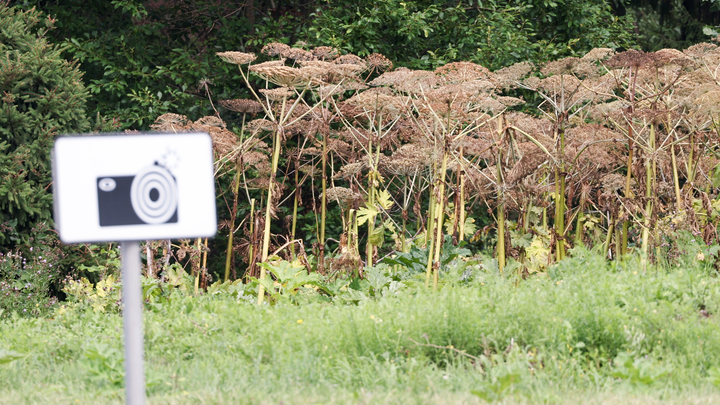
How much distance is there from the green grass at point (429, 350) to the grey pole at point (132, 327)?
100cm

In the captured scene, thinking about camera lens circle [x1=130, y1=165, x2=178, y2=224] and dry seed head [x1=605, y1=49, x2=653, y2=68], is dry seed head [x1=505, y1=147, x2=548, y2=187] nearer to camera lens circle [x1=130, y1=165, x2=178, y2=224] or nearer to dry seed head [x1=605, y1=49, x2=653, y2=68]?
dry seed head [x1=605, y1=49, x2=653, y2=68]

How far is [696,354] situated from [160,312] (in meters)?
3.68

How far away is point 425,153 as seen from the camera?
5.94 meters

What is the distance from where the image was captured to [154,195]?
233 centimetres

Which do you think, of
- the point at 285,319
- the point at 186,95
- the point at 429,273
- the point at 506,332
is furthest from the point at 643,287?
the point at 186,95

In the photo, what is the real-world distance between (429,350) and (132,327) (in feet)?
6.93

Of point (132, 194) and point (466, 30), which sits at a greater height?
point (466, 30)

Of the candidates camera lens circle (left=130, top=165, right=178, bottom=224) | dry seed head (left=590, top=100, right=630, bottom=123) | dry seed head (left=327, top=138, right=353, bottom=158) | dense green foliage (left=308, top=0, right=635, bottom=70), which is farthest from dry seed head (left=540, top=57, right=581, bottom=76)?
camera lens circle (left=130, top=165, right=178, bottom=224)

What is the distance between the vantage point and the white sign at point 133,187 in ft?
7.52

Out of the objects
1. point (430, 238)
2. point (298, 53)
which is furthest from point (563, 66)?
point (298, 53)

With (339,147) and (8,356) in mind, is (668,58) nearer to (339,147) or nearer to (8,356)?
(339,147)

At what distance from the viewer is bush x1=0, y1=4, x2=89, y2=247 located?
261 inches

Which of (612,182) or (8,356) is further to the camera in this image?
(612,182)

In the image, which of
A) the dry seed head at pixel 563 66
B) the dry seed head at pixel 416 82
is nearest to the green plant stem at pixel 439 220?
the dry seed head at pixel 416 82
